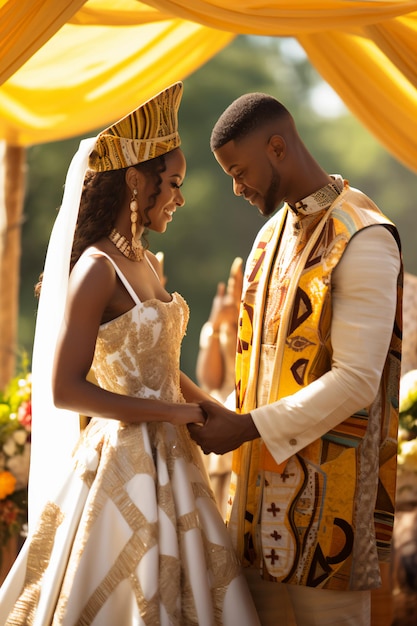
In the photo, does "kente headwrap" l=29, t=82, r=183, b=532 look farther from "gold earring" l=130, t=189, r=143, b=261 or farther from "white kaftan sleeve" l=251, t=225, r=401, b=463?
"white kaftan sleeve" l=251, t=225, r=401, b=463

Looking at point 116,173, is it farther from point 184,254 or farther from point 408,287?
point 184,254

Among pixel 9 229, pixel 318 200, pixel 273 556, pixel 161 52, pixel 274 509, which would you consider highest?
pixel 9 229

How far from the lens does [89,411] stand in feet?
8.89

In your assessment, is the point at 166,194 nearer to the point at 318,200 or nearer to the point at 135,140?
the point at 135,140

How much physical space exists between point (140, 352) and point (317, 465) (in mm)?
661

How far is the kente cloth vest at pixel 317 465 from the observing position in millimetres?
2812

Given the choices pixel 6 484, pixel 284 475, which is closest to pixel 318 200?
pixel 284 475

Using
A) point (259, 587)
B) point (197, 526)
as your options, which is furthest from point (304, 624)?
point (197, 526)

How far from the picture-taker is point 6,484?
14.6 feet

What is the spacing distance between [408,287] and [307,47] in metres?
2.17

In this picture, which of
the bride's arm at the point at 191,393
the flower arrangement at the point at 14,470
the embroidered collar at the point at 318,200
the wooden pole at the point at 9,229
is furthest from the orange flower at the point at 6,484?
the embroidered collar at the point at 318,200

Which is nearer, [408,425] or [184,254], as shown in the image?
[408,425]

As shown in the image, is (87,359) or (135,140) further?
(135,140)

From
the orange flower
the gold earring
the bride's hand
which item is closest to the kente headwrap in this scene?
A: the gold earring
